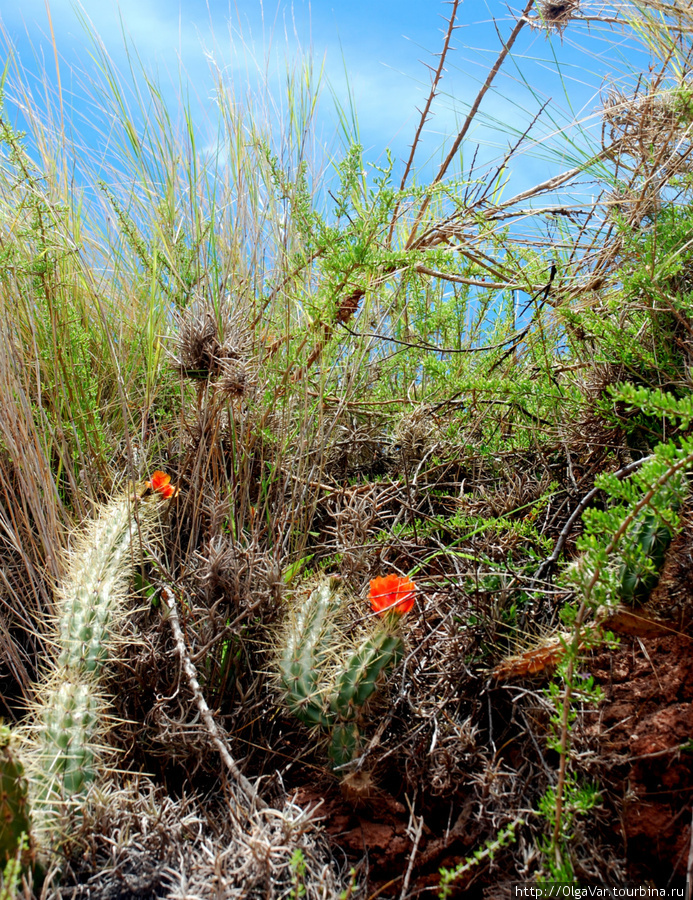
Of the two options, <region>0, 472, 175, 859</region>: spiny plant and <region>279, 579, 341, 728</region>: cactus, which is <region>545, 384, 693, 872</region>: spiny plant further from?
<region>0, 472, 175, 859</region>: spiny plant

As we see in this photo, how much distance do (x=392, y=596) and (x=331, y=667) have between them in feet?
0.69

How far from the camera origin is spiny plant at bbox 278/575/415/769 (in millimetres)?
1322

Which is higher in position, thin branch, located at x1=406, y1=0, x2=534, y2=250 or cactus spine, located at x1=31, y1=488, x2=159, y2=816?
thin branch, located at x1=406, y1=0, x2=534, y2=250

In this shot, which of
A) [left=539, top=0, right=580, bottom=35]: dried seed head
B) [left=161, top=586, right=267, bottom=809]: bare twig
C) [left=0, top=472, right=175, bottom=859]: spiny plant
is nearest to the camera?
[left=0, top=472, right=175, bottom=859]: spiny plant


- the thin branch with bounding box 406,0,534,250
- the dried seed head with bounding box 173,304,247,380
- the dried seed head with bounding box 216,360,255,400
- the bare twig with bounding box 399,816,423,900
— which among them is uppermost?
the thin branch with bounding box 406,0,534,250

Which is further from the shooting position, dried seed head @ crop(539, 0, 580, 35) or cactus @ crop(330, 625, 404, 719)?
dried seed head @ crop(539, 0, 580, 35)

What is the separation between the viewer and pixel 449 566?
1798 millimetres

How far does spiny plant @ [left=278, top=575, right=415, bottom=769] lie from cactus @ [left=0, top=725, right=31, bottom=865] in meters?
0.52

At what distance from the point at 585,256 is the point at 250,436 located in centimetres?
128

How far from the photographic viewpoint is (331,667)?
1394 mm

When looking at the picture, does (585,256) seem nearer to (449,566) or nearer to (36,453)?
(449,566)

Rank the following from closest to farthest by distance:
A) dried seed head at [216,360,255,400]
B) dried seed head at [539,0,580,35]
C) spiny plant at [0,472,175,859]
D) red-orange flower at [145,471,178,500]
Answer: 1. spiny plant at [0,472,175,859]
2. dried seed head at [216,360,255,400]
3. red-orange flower at [145,471,178,500]
4. dried seed head at [539,0,580,35]

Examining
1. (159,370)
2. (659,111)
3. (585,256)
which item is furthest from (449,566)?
(659,111)

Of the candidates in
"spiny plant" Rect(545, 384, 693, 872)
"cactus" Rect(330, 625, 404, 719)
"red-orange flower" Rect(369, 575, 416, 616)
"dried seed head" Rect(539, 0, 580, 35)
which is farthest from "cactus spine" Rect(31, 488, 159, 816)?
"dried seed head" Rect(539, 0, 580, 35)
